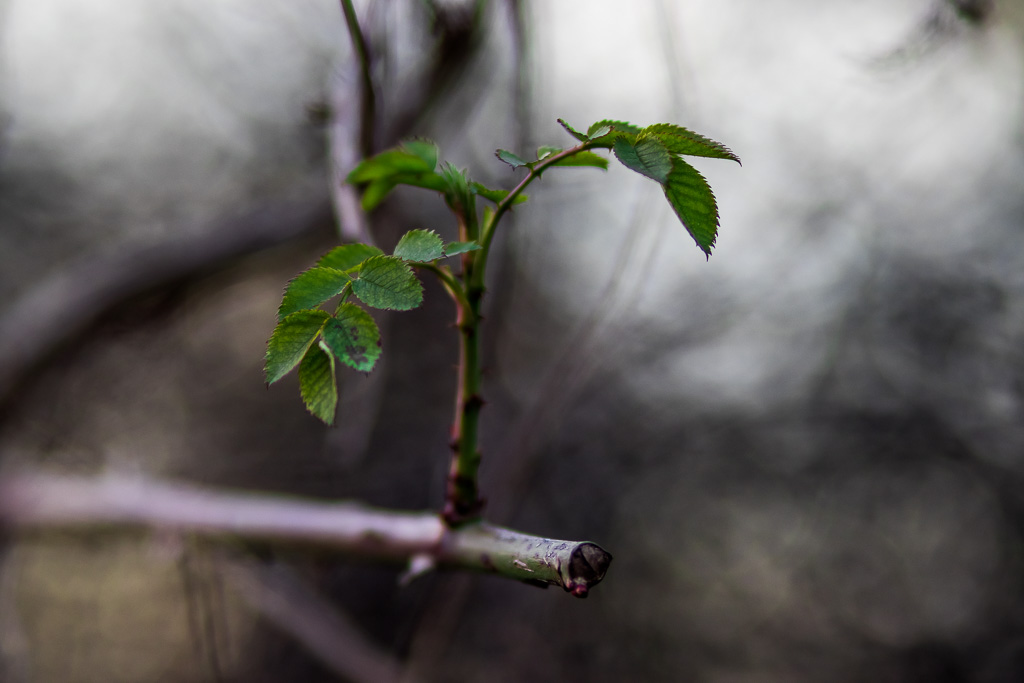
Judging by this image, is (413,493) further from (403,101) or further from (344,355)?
(344,355)

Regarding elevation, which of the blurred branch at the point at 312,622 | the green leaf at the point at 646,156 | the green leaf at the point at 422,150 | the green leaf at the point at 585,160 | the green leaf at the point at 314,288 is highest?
the green leaf at the point at 646,156

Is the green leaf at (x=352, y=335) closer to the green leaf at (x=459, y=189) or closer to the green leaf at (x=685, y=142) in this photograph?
the green leaf at (x=459, y=189)

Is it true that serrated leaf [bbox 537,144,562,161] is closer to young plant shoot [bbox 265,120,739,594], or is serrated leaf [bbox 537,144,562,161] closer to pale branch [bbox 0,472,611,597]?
young plant shoot [bbox 265,120,739,594]

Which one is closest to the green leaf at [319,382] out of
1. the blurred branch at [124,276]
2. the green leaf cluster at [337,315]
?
the green leaf cluster at [337,315]

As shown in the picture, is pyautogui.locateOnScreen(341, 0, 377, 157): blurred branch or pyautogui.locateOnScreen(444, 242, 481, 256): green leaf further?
pyautogui.locateOnScreen(341, 0, 377, 157): blurred branch

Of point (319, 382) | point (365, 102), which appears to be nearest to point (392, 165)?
point (319, 382)

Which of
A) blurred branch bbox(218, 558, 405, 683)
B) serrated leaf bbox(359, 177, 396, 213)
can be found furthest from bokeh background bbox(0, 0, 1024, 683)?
serrated leaf bbox(359, 177, 396, 213)
